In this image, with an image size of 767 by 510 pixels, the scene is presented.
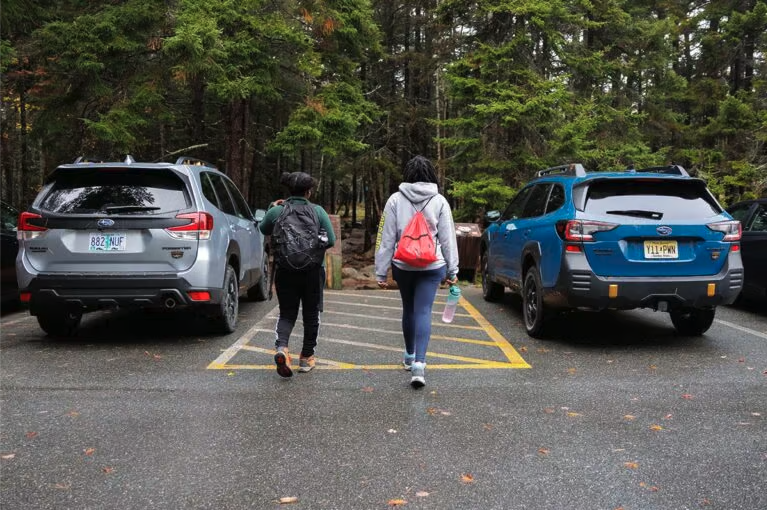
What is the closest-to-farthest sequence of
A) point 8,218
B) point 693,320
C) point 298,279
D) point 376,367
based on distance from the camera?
point 298,279 < point 376,367 < point 693,320 < point 8,218

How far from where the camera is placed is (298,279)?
5.29 metres

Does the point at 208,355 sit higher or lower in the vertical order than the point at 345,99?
lower

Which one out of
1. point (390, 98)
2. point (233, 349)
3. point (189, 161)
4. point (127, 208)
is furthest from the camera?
point (390, 98)

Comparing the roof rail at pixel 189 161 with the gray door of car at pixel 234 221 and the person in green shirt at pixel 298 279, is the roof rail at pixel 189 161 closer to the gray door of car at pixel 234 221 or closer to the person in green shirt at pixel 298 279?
the gray door of car at pixel 234 221

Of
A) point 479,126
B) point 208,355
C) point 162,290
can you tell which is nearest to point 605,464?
point 208,355

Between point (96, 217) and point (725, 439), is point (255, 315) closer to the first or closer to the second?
point (96, 217)

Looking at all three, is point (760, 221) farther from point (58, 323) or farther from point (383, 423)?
point (58, 323)

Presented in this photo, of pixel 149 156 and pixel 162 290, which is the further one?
pixel 149 156

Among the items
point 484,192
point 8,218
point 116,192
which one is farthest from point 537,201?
point 8,218

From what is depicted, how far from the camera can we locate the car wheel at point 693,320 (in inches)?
273

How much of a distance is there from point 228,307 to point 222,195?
5.10 feet

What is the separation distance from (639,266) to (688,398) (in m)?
1.70

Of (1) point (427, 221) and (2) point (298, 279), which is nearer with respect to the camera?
(1) point (427, 221)

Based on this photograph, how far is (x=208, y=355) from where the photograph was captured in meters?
6.06
